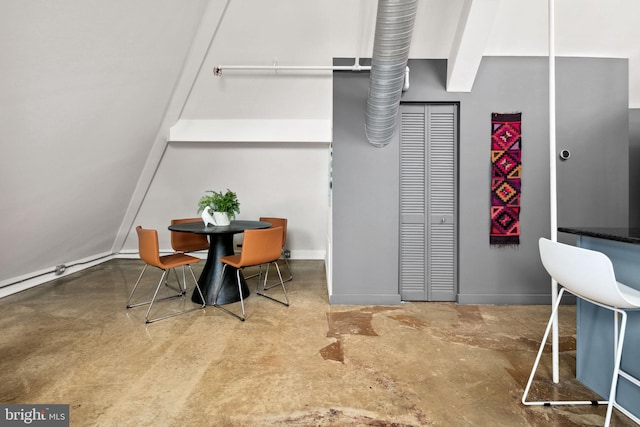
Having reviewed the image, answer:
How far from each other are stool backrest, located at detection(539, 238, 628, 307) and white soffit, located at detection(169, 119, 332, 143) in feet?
11.1

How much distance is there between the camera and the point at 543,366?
2350 mm

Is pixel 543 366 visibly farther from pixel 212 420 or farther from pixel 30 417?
pixel 30 417

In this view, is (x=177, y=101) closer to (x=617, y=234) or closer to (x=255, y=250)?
(x=255, y=250)

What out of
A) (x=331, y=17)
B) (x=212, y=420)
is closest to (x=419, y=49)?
(x=331, y=17)

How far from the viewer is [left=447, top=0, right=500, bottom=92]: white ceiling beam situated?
9.61 ft

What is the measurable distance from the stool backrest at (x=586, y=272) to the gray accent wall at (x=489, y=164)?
185 centimetres

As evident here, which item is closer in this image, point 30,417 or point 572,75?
point 30,417

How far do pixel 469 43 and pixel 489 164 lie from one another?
1268mm

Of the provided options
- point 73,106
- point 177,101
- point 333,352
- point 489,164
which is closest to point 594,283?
point 333,352

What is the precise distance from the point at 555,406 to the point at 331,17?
12.7ft

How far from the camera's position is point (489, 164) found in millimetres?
3586

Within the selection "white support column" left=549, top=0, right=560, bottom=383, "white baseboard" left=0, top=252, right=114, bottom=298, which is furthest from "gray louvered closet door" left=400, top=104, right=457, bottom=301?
"white baseboard" left=0, top=252, right=114, bottom=298

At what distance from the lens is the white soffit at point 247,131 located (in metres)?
4.66

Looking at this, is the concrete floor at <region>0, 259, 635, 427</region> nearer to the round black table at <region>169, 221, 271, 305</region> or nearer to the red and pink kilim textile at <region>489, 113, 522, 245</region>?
the round black table at <region>169, 221, 271, 305</region>
